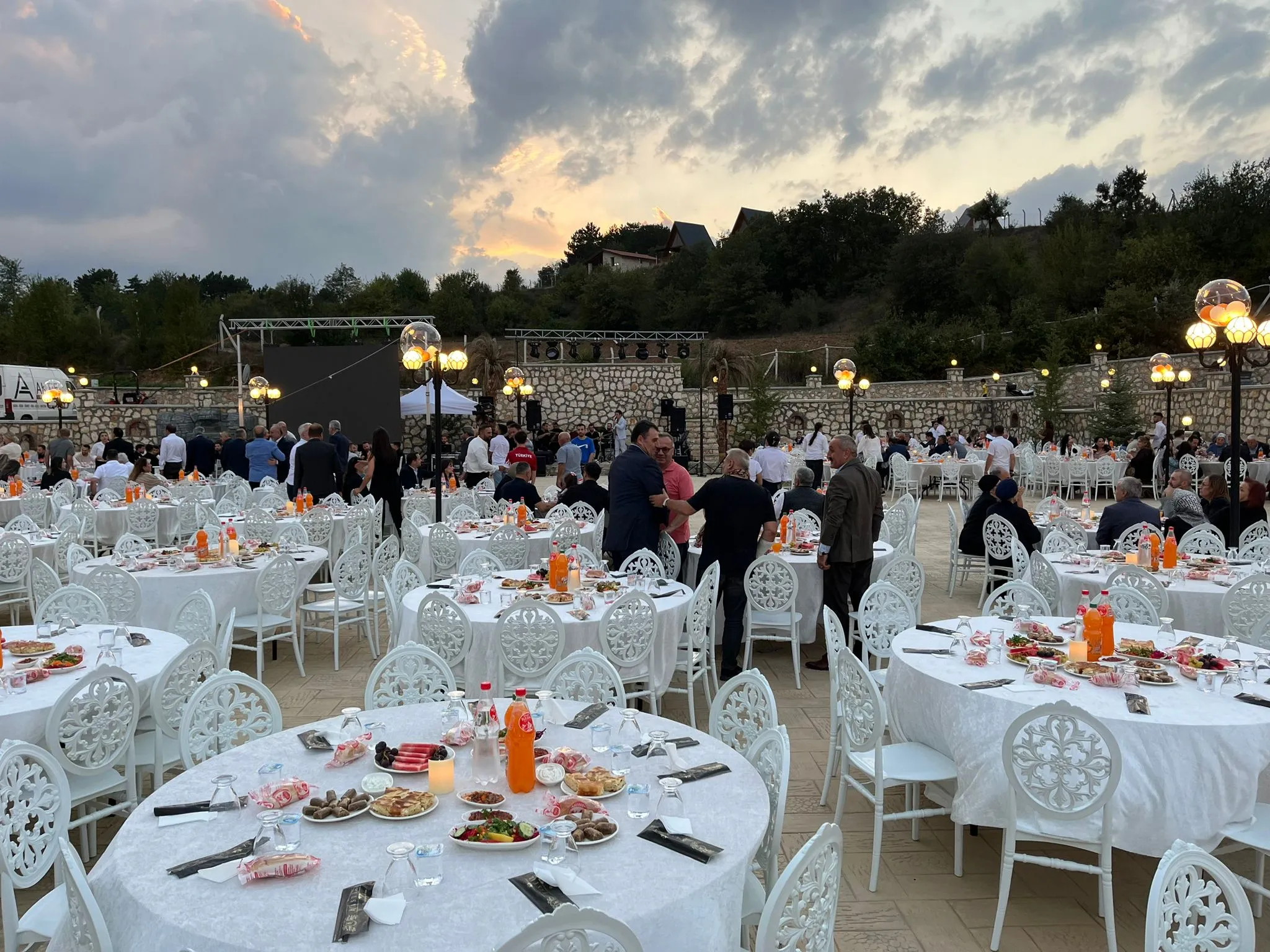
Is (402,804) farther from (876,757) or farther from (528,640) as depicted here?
(528,640)

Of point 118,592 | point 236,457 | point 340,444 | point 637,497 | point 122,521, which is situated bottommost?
point 118,592

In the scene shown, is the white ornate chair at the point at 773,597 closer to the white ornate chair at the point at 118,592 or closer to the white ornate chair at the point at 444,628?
the white ornate chair at the point at 444,628

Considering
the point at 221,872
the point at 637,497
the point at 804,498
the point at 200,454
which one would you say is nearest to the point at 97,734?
the point at 221,872

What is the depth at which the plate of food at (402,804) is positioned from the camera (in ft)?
7.56

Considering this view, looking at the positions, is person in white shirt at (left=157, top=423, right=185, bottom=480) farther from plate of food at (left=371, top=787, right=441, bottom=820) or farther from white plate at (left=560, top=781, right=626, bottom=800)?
white plate at (left=560, top=781, right=626, bottom=800)

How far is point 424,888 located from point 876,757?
83.0 inches

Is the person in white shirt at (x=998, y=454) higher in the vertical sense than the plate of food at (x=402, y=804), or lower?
higher

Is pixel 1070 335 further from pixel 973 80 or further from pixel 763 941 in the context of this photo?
pixel 763 941

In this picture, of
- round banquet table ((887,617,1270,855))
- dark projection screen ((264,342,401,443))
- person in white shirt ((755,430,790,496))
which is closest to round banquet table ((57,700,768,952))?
round banquet table ((887,617,1270,855))

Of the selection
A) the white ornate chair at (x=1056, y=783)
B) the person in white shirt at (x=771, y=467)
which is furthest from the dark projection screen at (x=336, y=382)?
the white ornate chair at (x=1056, y=783)

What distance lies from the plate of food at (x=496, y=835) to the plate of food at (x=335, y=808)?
0.30m

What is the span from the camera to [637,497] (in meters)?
6.26

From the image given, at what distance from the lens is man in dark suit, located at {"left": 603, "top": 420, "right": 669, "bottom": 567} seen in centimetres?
619

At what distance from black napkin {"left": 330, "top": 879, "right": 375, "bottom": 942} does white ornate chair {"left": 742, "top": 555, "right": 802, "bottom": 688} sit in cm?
416
